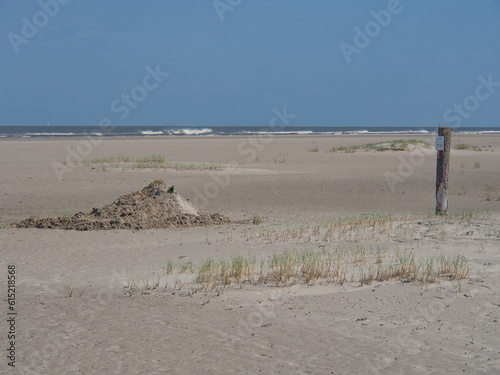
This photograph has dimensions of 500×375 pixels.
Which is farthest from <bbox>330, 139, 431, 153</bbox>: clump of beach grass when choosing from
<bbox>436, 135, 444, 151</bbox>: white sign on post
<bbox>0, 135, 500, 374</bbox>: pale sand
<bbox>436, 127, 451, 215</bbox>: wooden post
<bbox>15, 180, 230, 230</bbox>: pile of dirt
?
<bbox>15, 180, 230, 230</bbox>: pile of dirt

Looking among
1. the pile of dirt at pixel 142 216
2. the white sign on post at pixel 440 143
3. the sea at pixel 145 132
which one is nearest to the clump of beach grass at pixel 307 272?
the pile of dirt at pixel 142 216

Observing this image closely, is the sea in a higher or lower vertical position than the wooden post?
higher

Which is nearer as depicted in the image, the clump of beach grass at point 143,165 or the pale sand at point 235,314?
the pale sand at point 235,314

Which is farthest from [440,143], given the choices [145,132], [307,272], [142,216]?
[145,132]

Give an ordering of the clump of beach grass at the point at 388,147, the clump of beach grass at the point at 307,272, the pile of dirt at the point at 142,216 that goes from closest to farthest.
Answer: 1. the clump of beach grass at the point at 307,272
2. the pile of dirt at the point at 142,216
3. the clump of beach grass at the point at 388,147

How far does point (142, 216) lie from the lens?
42.0 ft

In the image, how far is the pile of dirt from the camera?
488 inches

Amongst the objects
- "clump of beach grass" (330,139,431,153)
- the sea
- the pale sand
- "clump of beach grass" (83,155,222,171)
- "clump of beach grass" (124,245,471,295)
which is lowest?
Result: the pale sand

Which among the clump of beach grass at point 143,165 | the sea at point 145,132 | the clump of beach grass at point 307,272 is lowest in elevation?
the clump of beach grass at point 307,272

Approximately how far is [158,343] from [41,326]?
145cm

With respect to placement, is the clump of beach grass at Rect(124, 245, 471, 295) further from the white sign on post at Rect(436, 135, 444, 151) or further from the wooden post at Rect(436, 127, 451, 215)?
the white sign on post at Rect(436, 135, 444, 151)

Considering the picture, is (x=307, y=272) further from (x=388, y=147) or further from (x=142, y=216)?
(x=388, y=147)

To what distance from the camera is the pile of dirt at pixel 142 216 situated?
12383mm

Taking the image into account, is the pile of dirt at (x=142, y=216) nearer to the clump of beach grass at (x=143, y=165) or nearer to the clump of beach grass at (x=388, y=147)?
the clump of beach grass at (x=143, y=165)
